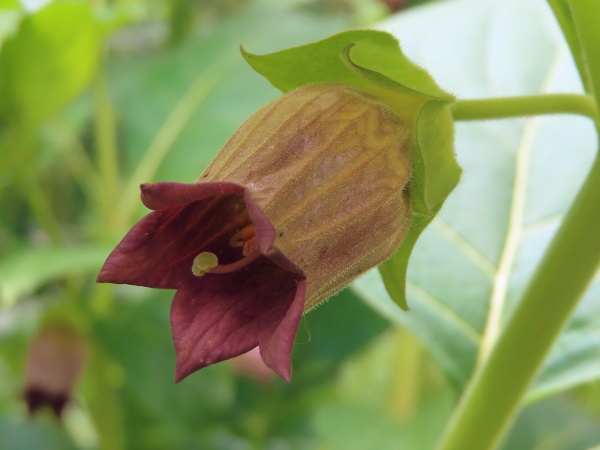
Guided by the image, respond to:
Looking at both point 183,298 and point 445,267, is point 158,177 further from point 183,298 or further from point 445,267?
point 183,298

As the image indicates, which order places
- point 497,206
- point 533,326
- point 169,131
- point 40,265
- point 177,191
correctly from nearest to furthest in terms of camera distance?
point 177,191, point 533,326, point 497,206, point 40,265, point 169,131

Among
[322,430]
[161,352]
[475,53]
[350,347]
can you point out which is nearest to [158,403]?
[161,352]

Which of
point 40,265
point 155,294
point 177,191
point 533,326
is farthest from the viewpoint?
point 155,294

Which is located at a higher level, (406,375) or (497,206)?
(497,206)

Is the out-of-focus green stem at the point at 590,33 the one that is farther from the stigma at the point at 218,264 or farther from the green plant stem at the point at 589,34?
the stigma at the point at 218,264

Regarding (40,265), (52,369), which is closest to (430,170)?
(40,265)

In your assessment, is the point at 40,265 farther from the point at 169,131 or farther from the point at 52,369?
the point at 169,131

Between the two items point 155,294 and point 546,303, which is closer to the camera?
point 546,303
